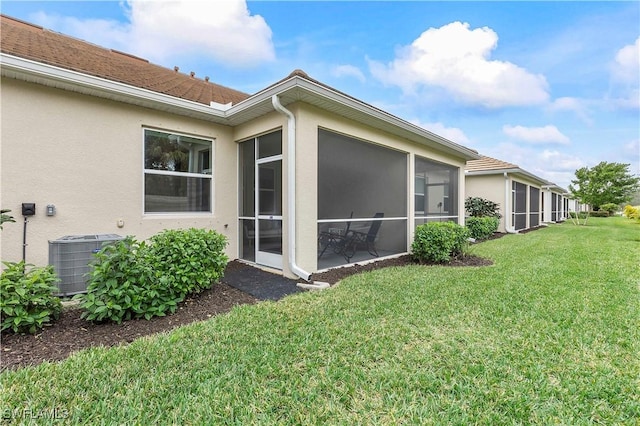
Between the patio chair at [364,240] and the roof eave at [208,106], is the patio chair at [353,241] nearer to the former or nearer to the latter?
the patio chair at [364,240]

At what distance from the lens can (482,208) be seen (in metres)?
14.4

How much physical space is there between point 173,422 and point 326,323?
190 centimetres

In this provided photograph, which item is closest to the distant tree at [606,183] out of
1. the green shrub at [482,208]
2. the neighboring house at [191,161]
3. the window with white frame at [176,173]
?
the green shrub at [482,208]

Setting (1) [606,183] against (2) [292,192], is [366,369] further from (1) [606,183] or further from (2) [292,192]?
(1) [606,183]

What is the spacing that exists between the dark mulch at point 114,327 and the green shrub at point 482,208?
1167 centimetres

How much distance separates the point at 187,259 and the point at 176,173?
2731 millimetres

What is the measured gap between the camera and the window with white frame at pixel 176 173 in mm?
5770

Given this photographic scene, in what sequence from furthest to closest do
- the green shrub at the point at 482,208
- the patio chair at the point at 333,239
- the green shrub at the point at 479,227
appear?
the green shrub at the point at 482,208
the green shrub at the point at 479,227
the patio chair at the point at 333,239

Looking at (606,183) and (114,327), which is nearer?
(114,327)

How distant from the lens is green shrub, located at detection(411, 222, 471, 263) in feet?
23.5

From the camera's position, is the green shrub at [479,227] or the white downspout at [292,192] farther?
the green shrub at [479,227]

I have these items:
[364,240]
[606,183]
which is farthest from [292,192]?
[606,183]

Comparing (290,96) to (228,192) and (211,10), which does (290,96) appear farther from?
(211,10)

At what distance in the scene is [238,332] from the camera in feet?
10.5
